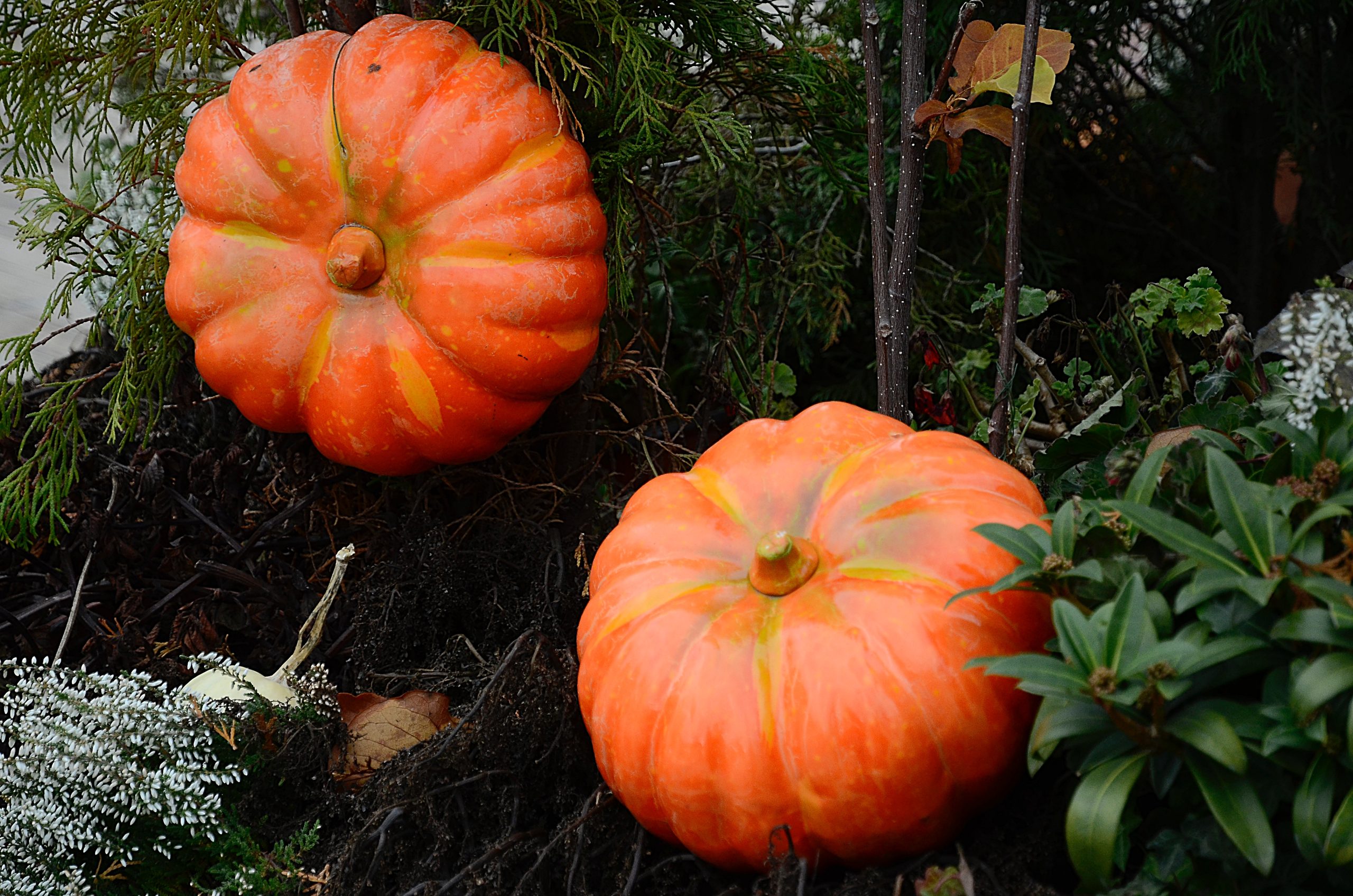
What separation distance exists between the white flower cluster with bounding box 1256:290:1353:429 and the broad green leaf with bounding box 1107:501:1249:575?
137mm

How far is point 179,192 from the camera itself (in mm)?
1482

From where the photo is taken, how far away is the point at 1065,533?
0.86m

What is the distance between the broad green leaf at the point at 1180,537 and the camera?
78cm

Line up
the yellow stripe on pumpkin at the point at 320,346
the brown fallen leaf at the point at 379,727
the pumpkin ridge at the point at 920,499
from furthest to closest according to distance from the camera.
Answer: the yellow stripe on pumpkin at the point at 320,346, the brown fallen leaf at the point at 379,727, the pumpkin ridge at the point at 920,499

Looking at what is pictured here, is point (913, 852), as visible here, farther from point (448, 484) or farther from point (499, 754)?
point (448, 484)

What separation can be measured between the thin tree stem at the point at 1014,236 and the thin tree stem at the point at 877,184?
5.6 inches

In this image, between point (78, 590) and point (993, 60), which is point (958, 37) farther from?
point (78, 590)

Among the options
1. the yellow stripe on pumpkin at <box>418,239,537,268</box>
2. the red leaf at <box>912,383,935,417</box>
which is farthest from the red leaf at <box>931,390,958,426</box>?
the yellow stripe on pumpkin at <box>418,239,537,268</box>

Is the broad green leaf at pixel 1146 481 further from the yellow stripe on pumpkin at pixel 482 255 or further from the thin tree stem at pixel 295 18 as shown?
the thin tree stem at pixel 295 18

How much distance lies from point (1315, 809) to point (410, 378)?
42.1 inches

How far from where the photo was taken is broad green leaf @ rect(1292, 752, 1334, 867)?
2.33ft

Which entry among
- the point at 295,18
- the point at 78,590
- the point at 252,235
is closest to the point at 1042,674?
the point at 252,235

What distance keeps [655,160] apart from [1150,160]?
4.33 ft

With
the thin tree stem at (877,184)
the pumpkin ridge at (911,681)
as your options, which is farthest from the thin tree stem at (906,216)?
the pumpkin ridge at (911,681)
